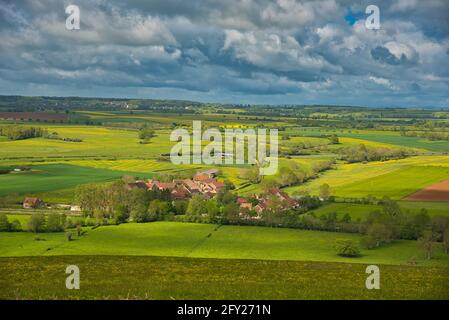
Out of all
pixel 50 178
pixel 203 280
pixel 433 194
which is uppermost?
pixel 50 178

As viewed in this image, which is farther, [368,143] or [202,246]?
[368,143]

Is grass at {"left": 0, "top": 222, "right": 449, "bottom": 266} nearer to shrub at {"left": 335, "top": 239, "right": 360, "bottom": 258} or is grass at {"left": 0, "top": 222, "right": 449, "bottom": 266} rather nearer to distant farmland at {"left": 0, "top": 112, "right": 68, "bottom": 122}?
shrub at {"left": 335, "top": 239, "right": 360, "bottom": 258}

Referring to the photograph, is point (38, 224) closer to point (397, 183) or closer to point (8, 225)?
point (8, 225)

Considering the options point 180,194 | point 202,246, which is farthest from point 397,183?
point 202,246

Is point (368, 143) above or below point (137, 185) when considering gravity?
above

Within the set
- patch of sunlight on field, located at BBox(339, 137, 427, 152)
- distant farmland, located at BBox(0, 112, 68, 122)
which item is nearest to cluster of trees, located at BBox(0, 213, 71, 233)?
distant farmland, located at BBox(0, 112, 68, 122)

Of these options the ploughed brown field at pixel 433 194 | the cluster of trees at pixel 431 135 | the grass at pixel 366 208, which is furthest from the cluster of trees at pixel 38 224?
the cluster of trees at pixel 431 135
